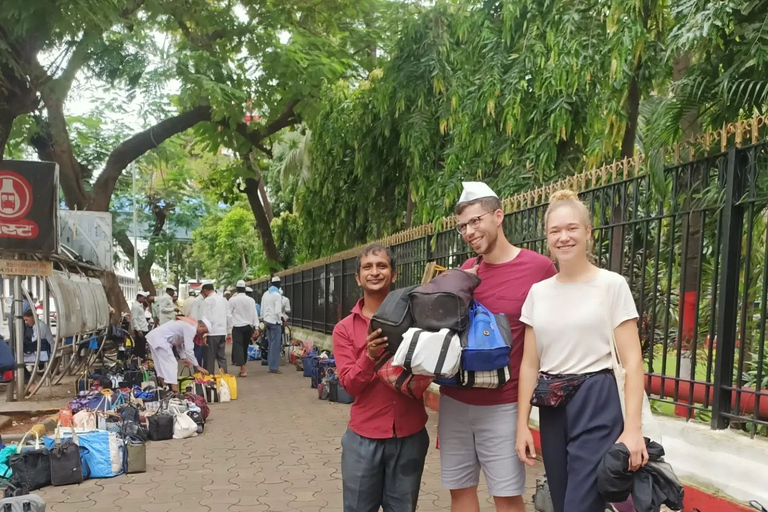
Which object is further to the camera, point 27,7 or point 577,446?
point 27,7

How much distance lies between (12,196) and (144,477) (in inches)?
256

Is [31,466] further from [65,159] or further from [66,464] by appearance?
[65,159]

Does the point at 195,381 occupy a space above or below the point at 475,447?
below

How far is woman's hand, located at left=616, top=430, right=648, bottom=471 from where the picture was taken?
2799 millimetres

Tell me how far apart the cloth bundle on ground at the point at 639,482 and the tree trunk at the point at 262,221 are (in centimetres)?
2161

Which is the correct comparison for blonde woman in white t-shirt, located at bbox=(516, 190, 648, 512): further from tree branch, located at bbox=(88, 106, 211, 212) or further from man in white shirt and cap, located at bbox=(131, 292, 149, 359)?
man in white shirt and cap, located at bbox=(131, 292, 149, 359)

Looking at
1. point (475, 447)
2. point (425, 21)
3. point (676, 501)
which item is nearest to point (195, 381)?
point (425, 21)

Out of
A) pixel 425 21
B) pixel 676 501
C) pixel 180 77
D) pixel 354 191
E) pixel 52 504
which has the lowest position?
pixel 52 504

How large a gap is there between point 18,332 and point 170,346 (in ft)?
8.70

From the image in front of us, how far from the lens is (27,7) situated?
8.04 meters

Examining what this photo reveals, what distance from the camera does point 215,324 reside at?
13.4 m

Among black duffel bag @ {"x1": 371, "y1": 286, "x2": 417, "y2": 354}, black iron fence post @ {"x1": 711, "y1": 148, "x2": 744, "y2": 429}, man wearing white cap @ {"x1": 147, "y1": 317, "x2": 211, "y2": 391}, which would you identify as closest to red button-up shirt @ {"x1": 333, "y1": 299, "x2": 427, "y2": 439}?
black duffel bag @ {"x1": 371, "y1": 286, "x2": 417, "y2": 354}

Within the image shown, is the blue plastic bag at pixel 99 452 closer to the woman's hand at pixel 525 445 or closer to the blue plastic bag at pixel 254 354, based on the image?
the woman's hand at pixel 525 445

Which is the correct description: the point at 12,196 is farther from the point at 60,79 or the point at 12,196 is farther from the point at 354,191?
the point at 354,191
